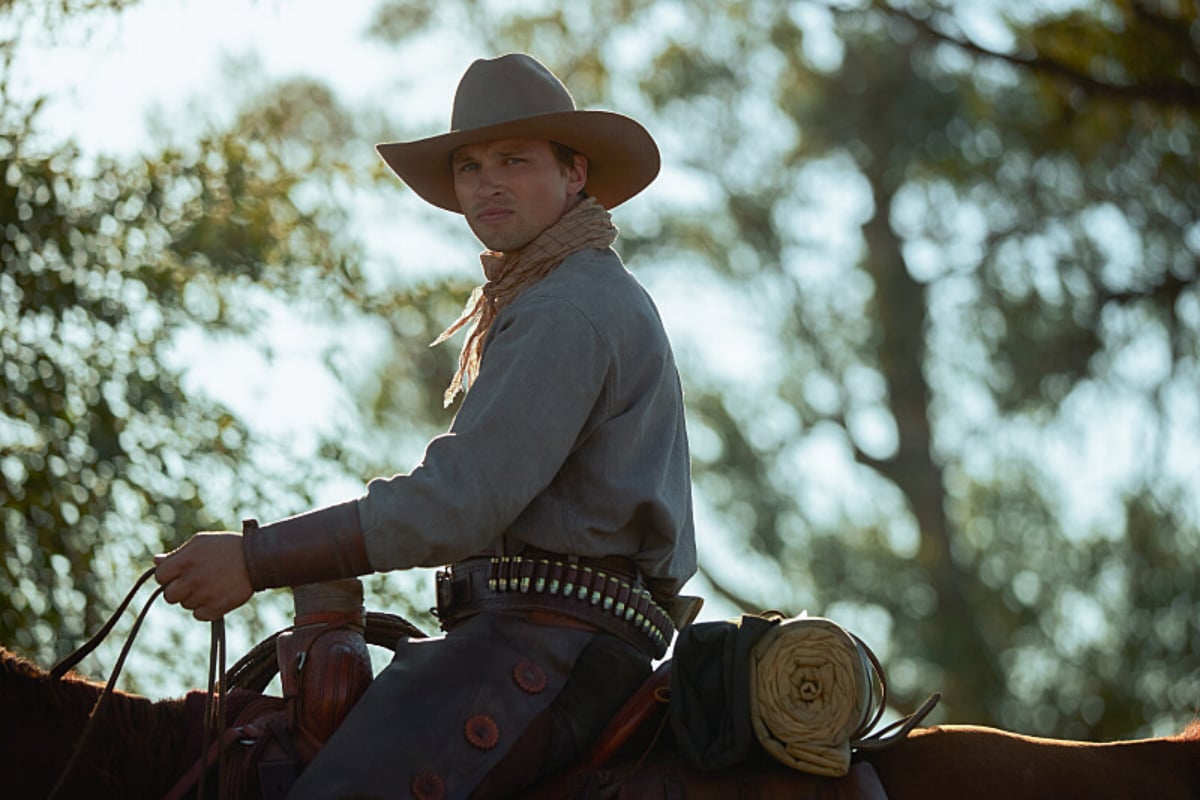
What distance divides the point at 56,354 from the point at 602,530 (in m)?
3.87

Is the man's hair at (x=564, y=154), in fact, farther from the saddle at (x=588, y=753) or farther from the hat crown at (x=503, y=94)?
the saddle at (x=588, y=753)

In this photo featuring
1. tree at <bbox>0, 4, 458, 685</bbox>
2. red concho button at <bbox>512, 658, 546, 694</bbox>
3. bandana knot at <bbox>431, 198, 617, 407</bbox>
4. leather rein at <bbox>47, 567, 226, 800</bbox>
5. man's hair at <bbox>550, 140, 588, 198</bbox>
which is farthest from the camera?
tree at <bbox>0, 4, 458, 685</bbox>

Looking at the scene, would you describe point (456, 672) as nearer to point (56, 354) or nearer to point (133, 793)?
point (133, 793)

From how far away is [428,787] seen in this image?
3.74 meters

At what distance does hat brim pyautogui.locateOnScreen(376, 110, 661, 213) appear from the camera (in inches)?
170

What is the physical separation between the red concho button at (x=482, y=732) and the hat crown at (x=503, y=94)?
1388 millimetres

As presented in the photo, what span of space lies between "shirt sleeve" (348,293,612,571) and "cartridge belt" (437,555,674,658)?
19 centimetres

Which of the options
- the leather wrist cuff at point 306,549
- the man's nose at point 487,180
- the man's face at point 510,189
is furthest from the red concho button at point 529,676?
the man's nose at point 487,180

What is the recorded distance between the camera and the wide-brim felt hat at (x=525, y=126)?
4309mm

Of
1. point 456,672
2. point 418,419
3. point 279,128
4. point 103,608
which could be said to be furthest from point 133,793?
point 418,419

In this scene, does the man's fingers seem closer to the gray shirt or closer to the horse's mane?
the gray shirt

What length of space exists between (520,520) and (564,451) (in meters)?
0.26

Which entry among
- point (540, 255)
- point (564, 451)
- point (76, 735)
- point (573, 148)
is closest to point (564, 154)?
point (573, 148)

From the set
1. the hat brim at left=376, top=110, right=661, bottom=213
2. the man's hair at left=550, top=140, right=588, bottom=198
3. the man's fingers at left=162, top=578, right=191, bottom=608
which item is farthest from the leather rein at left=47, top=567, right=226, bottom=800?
the man's hair at left=550, top=140, right=588, bottom=198
